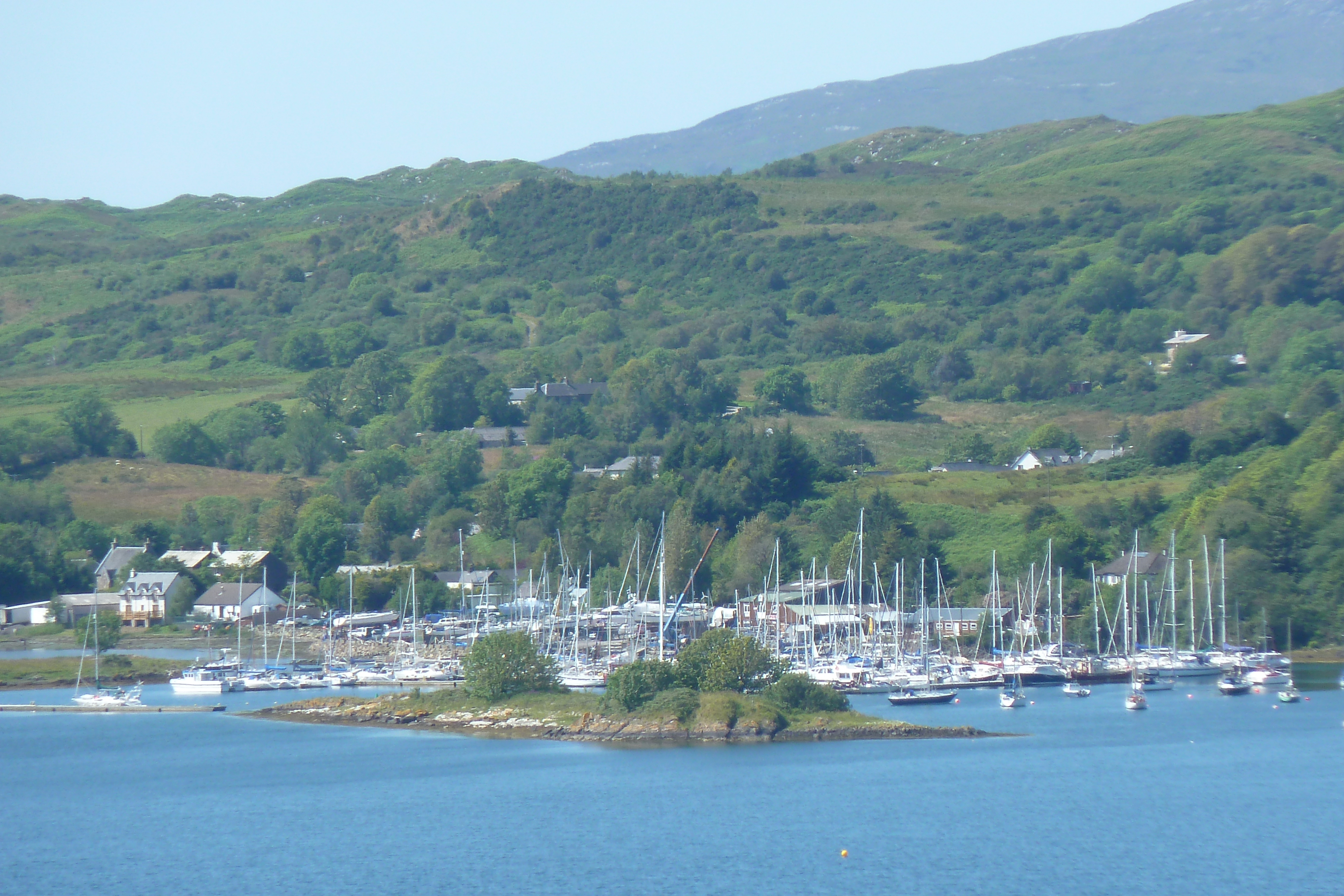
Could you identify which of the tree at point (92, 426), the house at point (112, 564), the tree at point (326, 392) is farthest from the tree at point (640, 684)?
the tree at point (326, 392)

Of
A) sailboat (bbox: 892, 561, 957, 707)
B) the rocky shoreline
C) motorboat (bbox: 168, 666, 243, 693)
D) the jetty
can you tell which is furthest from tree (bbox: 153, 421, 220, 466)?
sailboat (bbox: 892, 561, 957, 707)

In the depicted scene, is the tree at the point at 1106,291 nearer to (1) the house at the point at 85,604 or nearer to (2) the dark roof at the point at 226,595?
(2) the dark roof at the point at 226,595

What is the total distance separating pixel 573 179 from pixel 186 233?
163ft

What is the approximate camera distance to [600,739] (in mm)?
43594

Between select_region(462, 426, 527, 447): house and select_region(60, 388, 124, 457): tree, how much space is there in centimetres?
2235

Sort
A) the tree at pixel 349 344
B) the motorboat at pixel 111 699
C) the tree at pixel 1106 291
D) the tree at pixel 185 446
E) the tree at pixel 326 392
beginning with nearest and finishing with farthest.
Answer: the motorboat at pixel 111 699 → the tree at pixel 185 446 → the tree at pixel 326 392 → the tree at pixel 349 344 → the tree at pixel 1106 291

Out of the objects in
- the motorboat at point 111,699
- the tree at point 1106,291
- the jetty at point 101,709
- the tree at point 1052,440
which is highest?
the tree at point 1106,291

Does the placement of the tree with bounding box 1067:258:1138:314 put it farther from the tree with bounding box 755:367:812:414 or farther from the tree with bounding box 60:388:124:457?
the tree with bounding box 60:388:124:457

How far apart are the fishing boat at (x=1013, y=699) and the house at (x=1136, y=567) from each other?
42.9ft

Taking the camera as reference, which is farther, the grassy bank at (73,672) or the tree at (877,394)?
the tree at (877,394)

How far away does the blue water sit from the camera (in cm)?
3011

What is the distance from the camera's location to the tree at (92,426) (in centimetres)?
9838

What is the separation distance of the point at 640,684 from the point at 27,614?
1741 inches

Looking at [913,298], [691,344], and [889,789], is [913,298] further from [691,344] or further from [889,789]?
[889,789]
